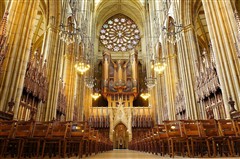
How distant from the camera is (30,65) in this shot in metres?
11.3

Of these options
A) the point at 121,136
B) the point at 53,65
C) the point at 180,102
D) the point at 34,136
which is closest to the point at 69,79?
the point at 53,65

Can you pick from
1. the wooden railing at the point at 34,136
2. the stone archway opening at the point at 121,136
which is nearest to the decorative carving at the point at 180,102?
the stone archway opening at the point at 121,136

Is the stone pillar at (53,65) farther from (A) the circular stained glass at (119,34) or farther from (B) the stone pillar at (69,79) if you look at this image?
(A) the circular stained glass at (119,34)

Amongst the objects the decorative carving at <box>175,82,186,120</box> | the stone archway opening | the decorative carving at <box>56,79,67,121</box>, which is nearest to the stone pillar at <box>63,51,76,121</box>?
the decorative carving at <box>56,79,67,121</box>

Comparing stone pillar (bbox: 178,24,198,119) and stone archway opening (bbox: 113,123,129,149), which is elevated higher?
stone pillar (bbox: 178,24,198,119)

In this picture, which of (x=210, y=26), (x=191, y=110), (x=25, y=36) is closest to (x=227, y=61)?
(x=210, y=26)

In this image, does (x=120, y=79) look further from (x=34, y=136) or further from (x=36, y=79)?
(x=34, y=136)

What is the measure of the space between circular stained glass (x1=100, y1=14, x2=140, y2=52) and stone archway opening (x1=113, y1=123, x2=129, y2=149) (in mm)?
14688

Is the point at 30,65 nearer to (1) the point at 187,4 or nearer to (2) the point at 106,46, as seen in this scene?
(1) the point at 187,4

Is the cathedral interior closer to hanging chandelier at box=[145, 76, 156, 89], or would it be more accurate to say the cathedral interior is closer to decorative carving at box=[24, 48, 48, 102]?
decorative carving at box=[24, 48, 48, 102]

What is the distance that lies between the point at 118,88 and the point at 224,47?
66.8 ft

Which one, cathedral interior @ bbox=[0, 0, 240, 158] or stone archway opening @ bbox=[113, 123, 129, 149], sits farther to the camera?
stone archway opening @ bbox=[113, 123, 129, 149]

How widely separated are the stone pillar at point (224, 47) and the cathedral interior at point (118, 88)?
0.04 m

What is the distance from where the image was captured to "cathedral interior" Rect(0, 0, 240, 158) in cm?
596
